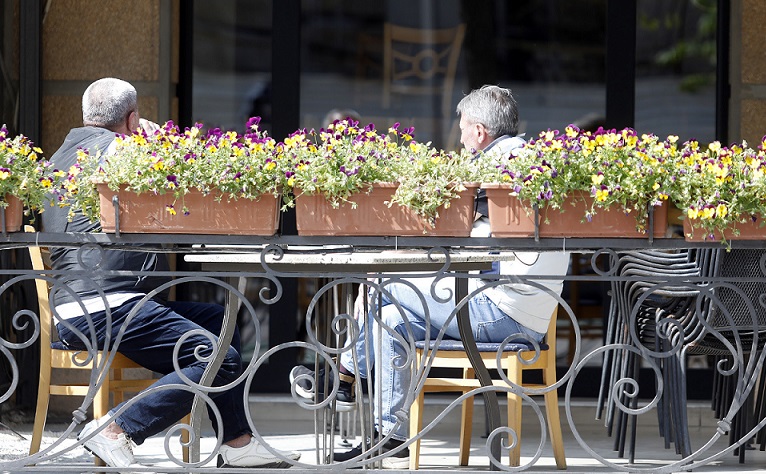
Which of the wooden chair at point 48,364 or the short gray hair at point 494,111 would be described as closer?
the wooden chair at point 48,364

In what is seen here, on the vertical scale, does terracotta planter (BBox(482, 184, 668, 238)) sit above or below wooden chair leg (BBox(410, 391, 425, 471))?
above

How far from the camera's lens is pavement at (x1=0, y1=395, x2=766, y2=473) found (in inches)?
A: 159

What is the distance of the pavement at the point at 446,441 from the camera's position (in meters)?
4.03

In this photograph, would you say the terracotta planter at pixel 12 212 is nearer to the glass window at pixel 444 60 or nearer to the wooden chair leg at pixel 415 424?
the wooden chair leg at pixel 415 424

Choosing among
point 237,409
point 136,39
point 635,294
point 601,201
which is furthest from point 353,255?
point 136,39

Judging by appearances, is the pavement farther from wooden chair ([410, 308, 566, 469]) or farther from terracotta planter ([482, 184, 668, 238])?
terracotta planter ([482, 184, 668, 238])

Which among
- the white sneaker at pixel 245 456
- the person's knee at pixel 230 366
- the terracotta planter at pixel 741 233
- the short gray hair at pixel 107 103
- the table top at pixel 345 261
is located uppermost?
the short gray hair at pixel 107 103

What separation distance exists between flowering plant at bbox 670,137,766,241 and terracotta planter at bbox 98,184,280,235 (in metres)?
1.02

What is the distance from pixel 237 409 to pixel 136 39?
7.10ft

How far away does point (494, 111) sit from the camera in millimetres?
3916

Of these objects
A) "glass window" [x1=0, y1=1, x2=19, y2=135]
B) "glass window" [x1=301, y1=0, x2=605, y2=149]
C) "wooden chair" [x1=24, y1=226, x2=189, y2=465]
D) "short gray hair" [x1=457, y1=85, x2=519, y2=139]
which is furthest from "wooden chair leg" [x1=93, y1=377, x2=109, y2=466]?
"glass window" [x1=301, y1=0, x2=605, y2=149]

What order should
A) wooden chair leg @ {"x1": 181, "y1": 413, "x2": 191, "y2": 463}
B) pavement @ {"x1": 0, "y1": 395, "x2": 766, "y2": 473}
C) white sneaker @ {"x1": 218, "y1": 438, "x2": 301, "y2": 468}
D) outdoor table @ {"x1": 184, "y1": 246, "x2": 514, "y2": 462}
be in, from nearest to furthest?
outdoor table @ {"x1": 184, "y1": 246, "x2": 514, "y2": 462} → white sneaker @ {"x1": 218, "y1": 438, "x2": 301, "y2": 468} → wooden chair leg @ {"x1": 181, "y1": 413, "x2": 191, "y2": 463} → pavement @ {"x1": 0, "y1": 395, "x2": 766, "y2": 473}

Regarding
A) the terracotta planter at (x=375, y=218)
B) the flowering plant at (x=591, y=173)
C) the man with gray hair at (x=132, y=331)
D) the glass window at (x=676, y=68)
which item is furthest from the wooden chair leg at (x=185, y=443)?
the glass window at (x=676, y=68)

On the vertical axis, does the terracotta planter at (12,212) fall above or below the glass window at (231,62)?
below
